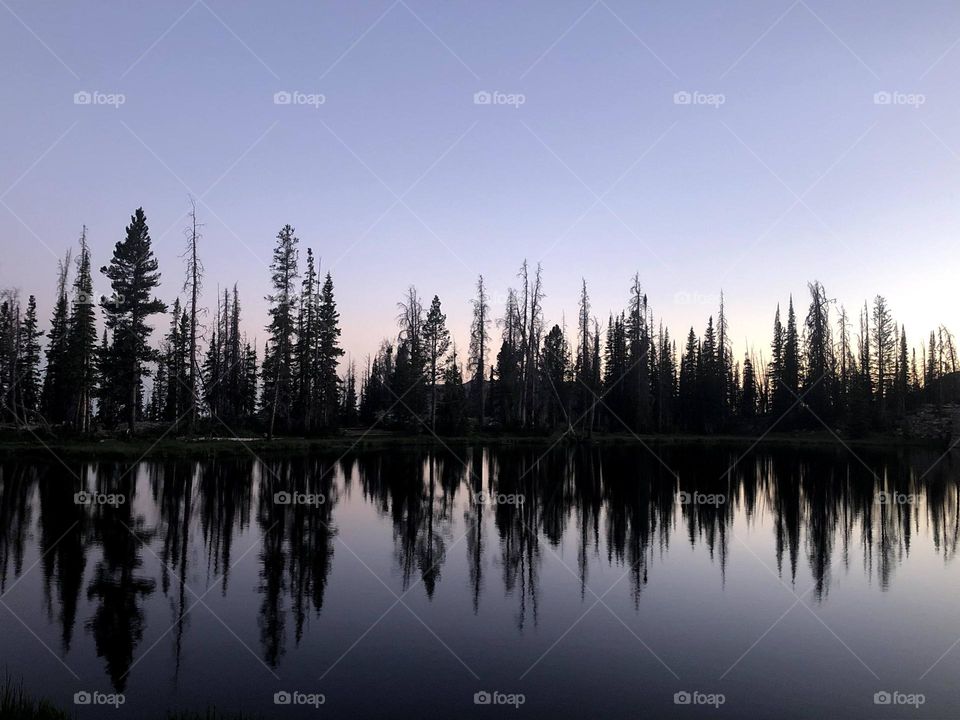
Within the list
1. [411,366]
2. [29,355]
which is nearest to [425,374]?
[411,366]

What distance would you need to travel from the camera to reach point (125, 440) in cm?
4631

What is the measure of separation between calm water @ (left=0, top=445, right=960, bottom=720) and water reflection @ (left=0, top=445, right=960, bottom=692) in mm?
101

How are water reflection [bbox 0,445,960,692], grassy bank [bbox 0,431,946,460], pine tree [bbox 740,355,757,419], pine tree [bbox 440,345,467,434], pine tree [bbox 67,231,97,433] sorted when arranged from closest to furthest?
water reflection [bbox 0,445,960,692] → grassy bank [bbox 0,431,946,460] → pine tree [bbox 67,231,97,433] → pine tree [bbox 440,345,467,434] → pine tree [bbox 740,355,757,419]

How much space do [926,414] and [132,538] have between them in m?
96.1

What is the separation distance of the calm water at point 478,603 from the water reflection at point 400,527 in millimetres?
101

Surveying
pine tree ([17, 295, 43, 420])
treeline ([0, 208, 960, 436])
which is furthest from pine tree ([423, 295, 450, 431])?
pine tree ([17, 295, 43, 420])

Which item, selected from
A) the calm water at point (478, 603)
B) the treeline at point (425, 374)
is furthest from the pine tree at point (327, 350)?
the calm water at point (478, 603)

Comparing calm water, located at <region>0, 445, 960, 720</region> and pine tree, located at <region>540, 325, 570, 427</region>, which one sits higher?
pine tree, located at <region>540, 325, 570, 427</region>

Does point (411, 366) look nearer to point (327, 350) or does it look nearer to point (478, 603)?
point (327, 350)

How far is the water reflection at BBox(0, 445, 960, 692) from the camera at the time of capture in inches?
538

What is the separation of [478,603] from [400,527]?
28.0 ft

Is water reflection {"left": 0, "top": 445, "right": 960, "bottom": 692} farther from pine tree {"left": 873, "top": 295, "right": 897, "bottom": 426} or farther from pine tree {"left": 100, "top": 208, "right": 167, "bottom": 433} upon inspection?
pine tree {"left": 873, "top": 295, "right": 897, "bottom": 426}

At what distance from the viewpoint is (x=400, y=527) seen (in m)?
22.2

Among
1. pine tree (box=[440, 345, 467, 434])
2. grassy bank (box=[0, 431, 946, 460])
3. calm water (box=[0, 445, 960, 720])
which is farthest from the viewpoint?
pine tree (box=[440, 345, 467, 434])
